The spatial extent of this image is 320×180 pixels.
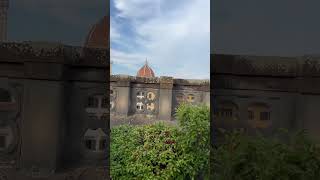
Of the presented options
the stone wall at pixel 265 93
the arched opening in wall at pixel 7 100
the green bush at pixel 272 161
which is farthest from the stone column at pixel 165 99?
the arched opening in wall at pixel 7 100

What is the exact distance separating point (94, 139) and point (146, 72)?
1.49ft

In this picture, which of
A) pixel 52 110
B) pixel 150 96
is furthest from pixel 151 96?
pixel 52 110

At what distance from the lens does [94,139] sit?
239 cm

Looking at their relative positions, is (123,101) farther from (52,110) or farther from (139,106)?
(52,110)

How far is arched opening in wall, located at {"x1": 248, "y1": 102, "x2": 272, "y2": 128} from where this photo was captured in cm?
234

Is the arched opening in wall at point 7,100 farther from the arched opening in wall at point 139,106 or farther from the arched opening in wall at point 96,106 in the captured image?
the arched opening in wall at point 139,106

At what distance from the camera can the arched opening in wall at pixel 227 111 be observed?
92.1 inches

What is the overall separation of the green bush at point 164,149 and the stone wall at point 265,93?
13cm

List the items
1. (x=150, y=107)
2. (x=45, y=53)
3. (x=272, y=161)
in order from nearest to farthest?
1. (x=272, y=161)
2. (x=45, y=53)
3. (x=150, y=107)

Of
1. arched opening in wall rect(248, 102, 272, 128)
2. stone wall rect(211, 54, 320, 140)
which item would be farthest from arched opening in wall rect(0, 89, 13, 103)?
arched opening in wall rect(248, 102, 272, 128)

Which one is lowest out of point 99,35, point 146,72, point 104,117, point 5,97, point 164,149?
point 164,149

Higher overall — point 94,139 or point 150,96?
point 150,96

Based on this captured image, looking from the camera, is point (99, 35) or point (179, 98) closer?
point (99, 35)

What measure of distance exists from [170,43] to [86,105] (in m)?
0.55
